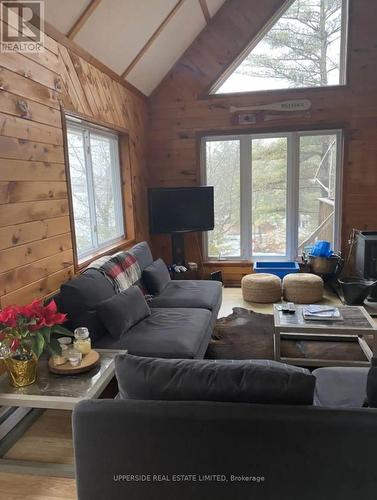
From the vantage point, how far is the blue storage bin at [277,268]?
16.7ft

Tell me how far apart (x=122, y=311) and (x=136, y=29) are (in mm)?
2742

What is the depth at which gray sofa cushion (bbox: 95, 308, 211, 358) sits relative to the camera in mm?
2465

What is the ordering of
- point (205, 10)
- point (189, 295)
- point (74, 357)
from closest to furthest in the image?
point (74, 357) → point (189, 295) → point (205, 10)

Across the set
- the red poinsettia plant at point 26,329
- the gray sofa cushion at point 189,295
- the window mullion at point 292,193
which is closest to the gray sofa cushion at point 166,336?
the gray sofa cushion at point 189,295

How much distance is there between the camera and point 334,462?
129 cm

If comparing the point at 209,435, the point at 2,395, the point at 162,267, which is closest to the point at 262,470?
the point at 209,435

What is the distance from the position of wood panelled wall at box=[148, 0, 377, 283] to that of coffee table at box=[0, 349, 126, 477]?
3.62 metres

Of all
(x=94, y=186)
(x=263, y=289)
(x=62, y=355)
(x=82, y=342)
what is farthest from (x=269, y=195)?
(x=62, y=355)

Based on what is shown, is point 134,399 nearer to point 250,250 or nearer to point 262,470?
point 262,470

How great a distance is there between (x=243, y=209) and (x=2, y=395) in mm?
4065

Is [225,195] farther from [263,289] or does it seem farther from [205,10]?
[205,10]

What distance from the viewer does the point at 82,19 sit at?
297 centimetres

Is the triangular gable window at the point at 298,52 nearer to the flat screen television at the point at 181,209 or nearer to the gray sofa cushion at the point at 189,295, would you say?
the flat screen television at the point at 181,209

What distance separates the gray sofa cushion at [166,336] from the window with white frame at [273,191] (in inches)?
99.8
